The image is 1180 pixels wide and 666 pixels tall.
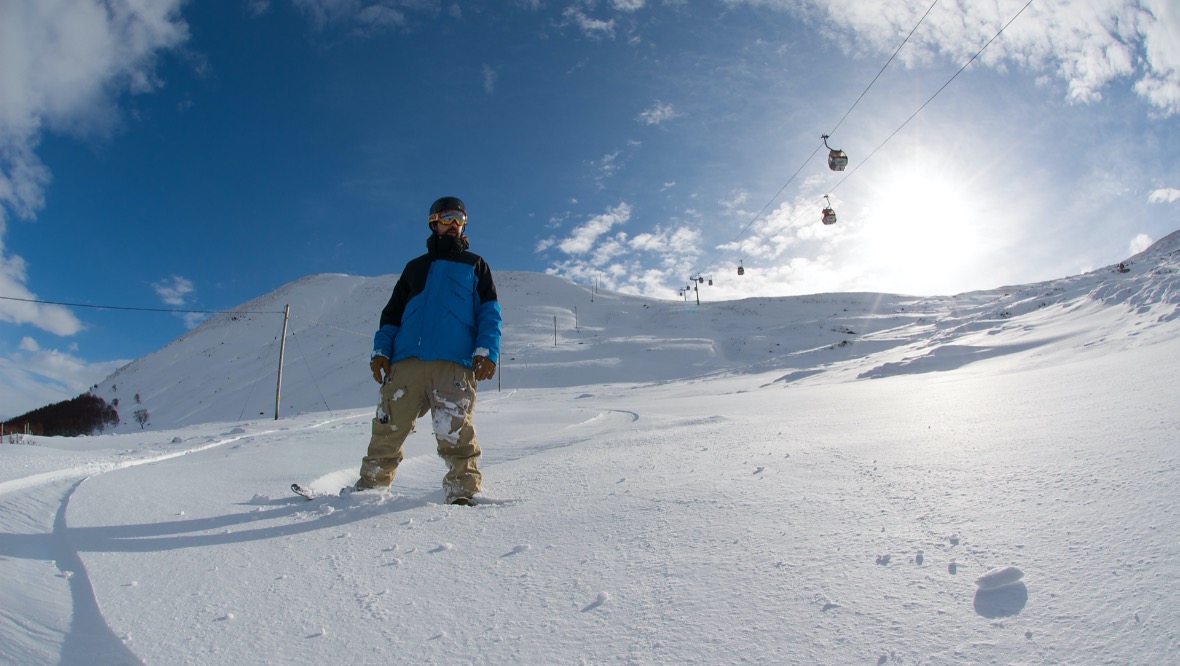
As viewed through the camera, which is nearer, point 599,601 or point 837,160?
point 599,601

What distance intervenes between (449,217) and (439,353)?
0.89 metres

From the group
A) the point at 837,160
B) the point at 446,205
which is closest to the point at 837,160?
the point at 837,160

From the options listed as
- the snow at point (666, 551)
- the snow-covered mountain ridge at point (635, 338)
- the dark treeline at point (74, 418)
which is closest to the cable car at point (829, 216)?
the snow-covered mountain ridge at point (635, 338)

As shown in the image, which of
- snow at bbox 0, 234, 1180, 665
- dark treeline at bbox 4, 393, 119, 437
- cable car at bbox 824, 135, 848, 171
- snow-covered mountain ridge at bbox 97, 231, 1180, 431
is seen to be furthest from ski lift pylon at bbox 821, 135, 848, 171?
dark treeline at bbox 4, 393, 119, 437

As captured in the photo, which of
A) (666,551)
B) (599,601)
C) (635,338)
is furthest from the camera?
(635,338)

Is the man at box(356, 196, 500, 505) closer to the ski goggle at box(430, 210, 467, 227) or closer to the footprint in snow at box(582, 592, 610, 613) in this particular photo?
the ski goggle at box(430, 210, 467, 227)

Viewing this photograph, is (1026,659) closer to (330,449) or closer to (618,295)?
(330,449)

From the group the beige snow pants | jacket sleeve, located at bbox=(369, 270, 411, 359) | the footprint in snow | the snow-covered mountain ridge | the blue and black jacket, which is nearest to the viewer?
the footprint in snow

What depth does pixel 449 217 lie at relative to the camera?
10.7 feet

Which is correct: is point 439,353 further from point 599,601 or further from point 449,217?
point 599,601

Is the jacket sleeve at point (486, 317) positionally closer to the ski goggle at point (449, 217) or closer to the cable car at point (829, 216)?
the ski goggle at point (449, 217)

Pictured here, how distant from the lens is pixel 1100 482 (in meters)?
1.44

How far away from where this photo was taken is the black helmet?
325 centimetres

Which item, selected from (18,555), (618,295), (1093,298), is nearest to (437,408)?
(18,555)
